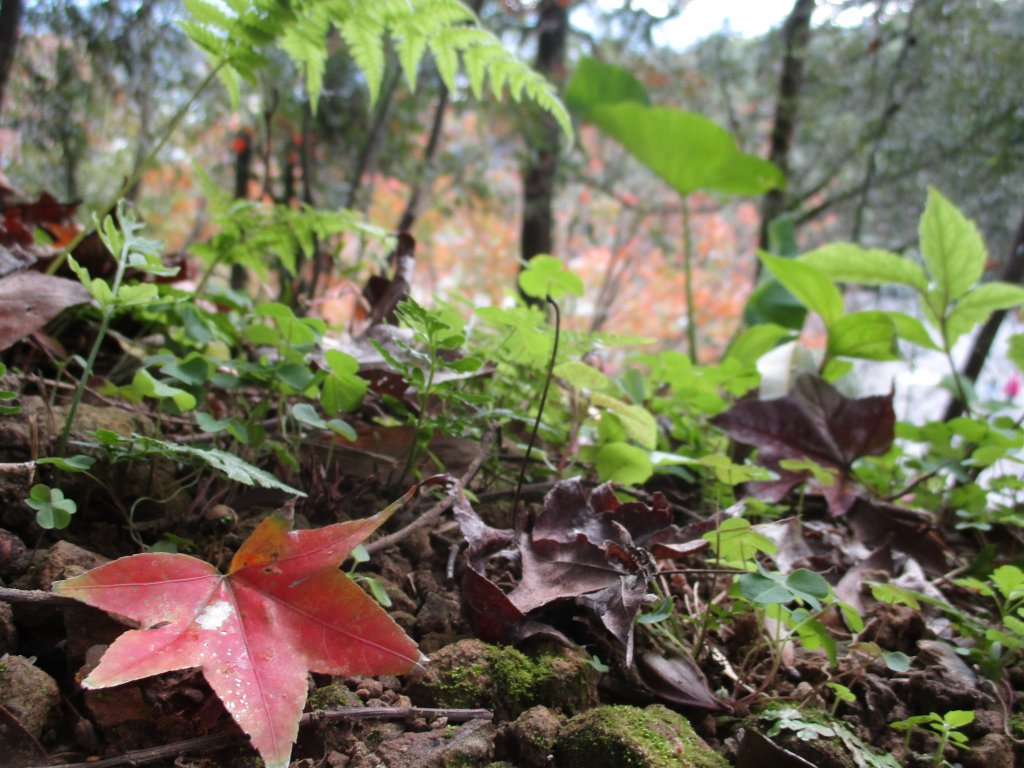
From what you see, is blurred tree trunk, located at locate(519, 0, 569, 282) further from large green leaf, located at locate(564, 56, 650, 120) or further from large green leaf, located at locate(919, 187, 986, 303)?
large green leaf, located at locate(919, 187, 986, 303)

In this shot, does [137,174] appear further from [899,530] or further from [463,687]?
[899,530]

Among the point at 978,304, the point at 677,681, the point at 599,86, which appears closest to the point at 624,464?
the point at 677,681

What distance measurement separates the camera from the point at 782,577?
60 cm

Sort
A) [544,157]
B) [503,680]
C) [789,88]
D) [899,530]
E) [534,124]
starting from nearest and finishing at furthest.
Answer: [503,680] < [899,530] < [789,88] < [534,124] < [544,157]

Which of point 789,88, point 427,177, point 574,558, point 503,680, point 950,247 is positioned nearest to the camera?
point 503,680

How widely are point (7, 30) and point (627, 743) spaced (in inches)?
61.0

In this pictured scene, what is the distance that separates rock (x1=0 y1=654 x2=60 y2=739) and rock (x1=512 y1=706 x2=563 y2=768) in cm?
32

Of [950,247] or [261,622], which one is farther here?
[950,247]

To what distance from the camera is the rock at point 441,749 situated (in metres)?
0.48

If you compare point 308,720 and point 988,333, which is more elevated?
point 988,333

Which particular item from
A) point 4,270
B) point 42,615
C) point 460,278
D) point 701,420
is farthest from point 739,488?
point 460,278

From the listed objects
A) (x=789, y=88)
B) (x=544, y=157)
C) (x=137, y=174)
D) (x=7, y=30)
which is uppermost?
(x=789, y=88)

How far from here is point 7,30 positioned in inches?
50.1

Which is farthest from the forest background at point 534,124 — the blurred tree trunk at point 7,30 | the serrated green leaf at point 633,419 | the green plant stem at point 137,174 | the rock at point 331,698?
the rock at point 331,698
